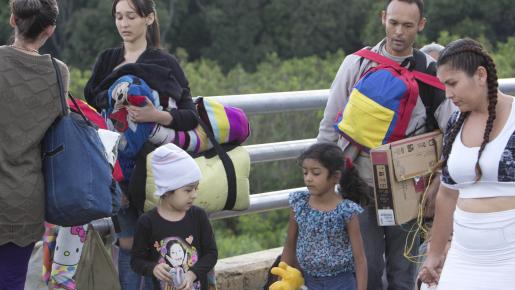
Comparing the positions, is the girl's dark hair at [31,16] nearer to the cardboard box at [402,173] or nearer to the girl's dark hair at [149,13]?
the girl's dark hair at [149,13]

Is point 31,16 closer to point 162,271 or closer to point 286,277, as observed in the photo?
point 162,271

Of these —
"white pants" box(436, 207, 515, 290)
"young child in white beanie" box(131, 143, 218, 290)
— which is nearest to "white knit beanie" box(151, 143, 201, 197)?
"young child in white beanie" box(131, 143, 218, 290)

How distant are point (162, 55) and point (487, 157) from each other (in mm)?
1797

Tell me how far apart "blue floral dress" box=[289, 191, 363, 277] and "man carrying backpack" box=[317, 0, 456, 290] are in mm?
303

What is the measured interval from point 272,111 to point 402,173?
4.25 feet

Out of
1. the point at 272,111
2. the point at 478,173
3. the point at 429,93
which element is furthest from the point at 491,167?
the point at 272,111

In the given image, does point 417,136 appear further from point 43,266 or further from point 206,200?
point 43,266

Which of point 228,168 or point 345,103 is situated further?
point 345,103

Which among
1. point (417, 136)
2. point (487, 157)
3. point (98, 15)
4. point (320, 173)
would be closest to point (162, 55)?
point (320, 173)

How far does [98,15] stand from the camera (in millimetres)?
66000

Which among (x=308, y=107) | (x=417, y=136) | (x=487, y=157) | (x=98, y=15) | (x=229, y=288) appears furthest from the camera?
(x=98, y=15)

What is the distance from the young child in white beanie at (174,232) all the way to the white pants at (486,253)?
127 cm

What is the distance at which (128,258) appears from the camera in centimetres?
580

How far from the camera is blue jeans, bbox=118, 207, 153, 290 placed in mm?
5777
